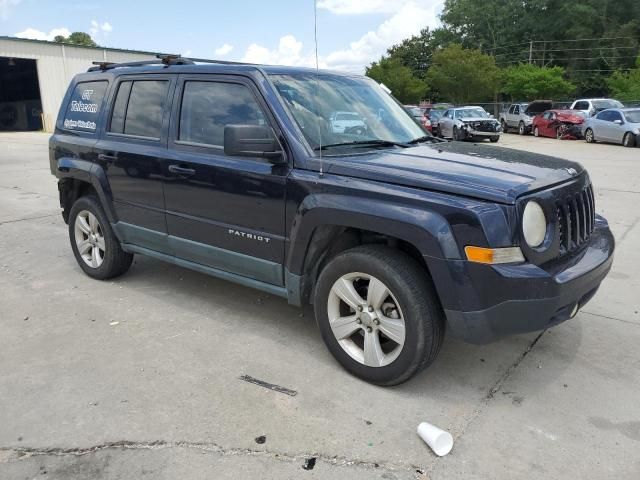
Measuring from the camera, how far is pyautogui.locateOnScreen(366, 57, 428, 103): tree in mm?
49094

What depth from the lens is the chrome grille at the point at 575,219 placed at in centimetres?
323

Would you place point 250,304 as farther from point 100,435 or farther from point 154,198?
point 100,435

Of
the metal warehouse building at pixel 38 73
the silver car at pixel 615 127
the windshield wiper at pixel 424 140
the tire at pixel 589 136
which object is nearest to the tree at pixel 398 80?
the metal warehouse building at pixel 38 73

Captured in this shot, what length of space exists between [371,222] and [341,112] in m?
1.14

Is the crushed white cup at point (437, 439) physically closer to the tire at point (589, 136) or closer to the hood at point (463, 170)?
the hood at point (463, 170)

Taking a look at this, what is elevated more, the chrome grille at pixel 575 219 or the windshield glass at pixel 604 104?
→ the windshield glass at pixel 604 104

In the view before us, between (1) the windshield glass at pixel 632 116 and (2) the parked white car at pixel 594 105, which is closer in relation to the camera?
(1) the windshield glass at pixel 632 116

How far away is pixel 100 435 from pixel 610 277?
470 cm

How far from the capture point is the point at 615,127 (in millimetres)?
21000

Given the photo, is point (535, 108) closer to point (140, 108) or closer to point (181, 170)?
point (140, 108)

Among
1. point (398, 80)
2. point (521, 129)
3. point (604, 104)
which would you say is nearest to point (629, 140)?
point (604, 104)

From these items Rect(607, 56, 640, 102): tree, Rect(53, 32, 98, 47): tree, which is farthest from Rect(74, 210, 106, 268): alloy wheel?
Rect(53, 32, 98, 47): tree

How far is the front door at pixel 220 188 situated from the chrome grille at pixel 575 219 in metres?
1.67

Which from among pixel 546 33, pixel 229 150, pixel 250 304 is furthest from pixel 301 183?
pixel 546 33
